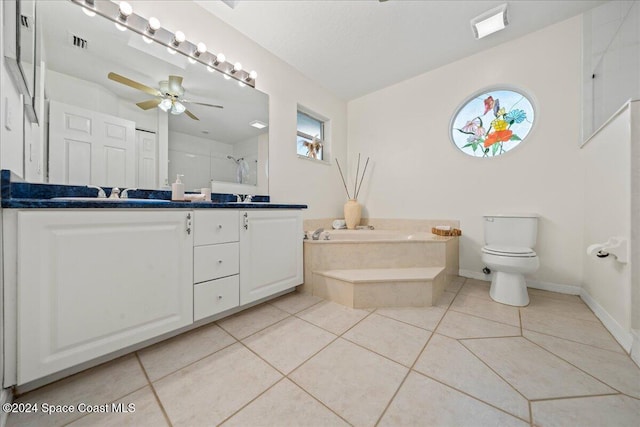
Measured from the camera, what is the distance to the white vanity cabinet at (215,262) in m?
1.31

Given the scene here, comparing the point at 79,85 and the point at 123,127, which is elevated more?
the point at 79,85

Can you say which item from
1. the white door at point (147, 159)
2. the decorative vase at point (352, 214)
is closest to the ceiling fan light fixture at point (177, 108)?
the white door at point (147, 159)

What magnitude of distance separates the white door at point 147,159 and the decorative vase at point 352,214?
2134 mm

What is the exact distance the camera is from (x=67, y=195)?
1252 mm

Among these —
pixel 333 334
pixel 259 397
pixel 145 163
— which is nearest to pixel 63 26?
pixel 145 163

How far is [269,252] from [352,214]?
159 centimetres

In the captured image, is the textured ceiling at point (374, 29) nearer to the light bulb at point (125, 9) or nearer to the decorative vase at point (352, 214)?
the light bulb at point (125, 9)

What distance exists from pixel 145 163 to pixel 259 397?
163cm

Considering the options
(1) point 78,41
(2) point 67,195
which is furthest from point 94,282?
(1) point 78,41

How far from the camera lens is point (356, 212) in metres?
3.03

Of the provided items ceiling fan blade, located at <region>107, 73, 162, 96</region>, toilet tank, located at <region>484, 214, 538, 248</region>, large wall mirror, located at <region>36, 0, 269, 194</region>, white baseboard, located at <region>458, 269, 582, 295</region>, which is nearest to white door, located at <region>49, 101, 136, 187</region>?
large wall mirror, located at <region>36, 0, 269, 194</region>

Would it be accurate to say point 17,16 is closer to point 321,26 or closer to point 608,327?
point 321,26

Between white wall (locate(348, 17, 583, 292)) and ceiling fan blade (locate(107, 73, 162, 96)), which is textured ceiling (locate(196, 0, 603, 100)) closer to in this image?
white wall (locate(348, 17, 583, 292))

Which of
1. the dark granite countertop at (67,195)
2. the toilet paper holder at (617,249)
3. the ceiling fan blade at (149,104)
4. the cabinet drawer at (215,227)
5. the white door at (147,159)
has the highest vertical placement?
the ceiling fan blade at (149,104)
